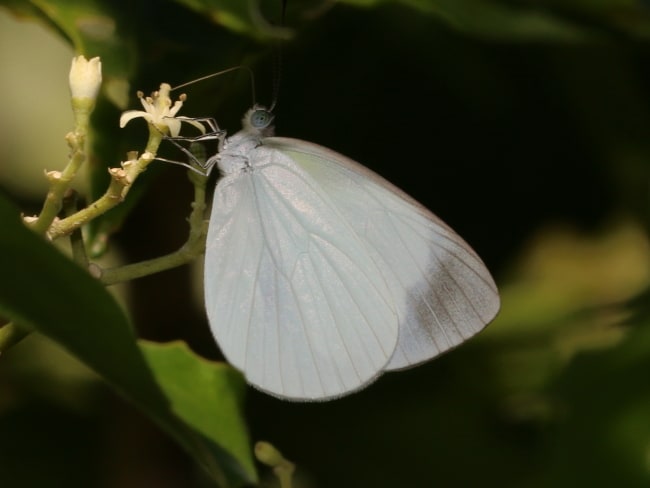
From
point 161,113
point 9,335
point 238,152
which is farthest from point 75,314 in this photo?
point 238,152

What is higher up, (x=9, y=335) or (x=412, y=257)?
(x=412, y=257)

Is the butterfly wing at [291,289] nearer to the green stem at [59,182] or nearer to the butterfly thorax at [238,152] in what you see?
the butterfly thorax at [238,152]

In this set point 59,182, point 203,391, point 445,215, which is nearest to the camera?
point 59,182

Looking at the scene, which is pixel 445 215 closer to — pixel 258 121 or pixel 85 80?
pixel 258 121

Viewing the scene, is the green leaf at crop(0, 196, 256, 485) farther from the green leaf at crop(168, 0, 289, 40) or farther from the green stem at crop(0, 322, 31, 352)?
the green leaf at crop(168, 0, 289, 40)

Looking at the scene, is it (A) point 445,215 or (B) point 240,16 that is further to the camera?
(A) point 445,215

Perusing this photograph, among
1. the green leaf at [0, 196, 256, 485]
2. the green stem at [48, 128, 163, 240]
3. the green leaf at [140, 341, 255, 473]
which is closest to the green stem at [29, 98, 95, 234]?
the green stem at [48, 128, 163, 240]

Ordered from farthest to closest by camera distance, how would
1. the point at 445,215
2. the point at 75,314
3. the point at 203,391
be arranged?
the point at 445,215, the point at 203,391, the point at 75,314

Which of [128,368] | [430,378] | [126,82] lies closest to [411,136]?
[430,378]

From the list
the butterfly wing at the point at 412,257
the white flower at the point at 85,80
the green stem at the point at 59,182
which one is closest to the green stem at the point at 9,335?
the green stem at the point at 59,182
